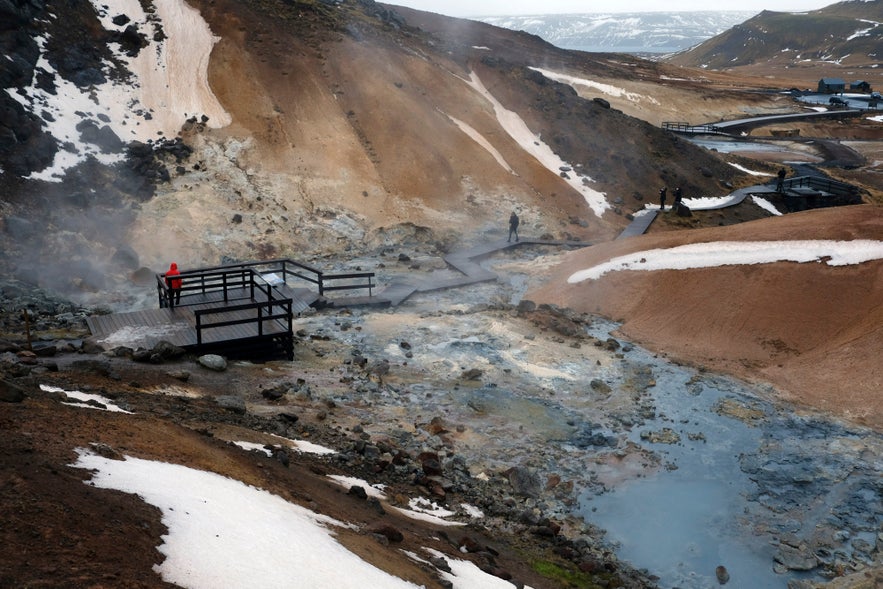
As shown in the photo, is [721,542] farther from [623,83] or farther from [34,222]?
[623,83]

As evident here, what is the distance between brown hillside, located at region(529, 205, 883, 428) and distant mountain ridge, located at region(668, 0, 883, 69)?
513ft

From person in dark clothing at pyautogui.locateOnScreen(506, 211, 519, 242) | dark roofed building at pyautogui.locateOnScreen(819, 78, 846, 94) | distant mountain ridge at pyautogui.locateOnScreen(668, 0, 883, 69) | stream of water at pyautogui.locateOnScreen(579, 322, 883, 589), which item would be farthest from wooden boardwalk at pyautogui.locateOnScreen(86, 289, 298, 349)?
distant mountain ridge at pyautogui.locateOnScreen(668, 0, 883, 69)

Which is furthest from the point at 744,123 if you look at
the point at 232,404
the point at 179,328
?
the point at 232,404

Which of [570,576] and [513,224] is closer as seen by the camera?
[570,576]

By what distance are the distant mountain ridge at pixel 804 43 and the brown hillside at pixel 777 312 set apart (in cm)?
15631

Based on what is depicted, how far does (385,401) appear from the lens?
1694cm

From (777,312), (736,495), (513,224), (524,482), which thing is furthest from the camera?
(513,224)

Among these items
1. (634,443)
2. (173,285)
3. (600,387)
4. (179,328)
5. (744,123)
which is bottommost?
(634,443)

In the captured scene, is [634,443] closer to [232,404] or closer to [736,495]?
[736,495]

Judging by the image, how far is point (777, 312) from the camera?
22.2 metres

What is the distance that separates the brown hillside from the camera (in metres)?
19.3

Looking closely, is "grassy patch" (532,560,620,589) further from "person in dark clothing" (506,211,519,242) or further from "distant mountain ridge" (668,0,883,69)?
"distant mountain ridge" (668,0,883,69)

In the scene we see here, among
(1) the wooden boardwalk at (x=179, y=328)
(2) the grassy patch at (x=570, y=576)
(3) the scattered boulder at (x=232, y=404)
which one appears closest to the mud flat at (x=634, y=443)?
(2) the grassy patch at (x=570, y=576)

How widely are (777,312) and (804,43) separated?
18693cm
